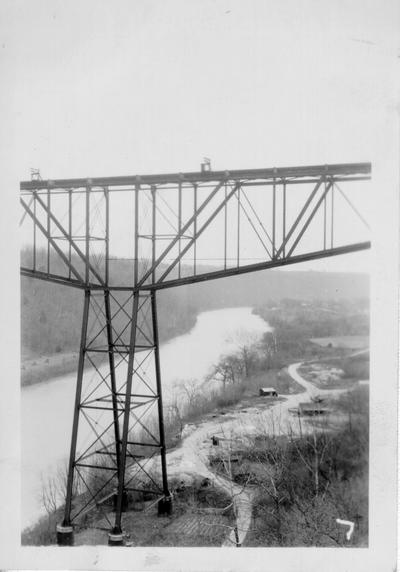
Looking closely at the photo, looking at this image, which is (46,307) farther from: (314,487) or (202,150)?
(202,150)

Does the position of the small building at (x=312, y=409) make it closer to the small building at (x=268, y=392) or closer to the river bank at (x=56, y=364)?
the small building at (x=268, y=392)

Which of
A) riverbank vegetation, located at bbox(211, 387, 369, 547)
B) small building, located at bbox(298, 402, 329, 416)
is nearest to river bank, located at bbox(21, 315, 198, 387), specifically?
small building, located at bbox(298, 402, 329, 416)

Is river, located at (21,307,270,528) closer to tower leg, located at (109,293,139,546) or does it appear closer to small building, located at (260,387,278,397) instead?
small building, located at (260,387,278,397)

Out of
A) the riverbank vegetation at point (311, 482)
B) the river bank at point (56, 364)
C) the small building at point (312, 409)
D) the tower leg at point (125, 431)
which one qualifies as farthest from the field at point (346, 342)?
the tower leg at point (125, 431)

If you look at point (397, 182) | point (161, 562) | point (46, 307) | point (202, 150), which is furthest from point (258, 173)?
point (46, 307)

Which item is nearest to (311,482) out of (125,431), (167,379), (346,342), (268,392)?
(346,342)

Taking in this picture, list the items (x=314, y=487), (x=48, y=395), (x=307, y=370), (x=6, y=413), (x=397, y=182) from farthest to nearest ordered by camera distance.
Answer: (x=307, y=370)
(x=48, y=395)
(x=314, y=487)
(x=6, y=413)
(x=397, y=182)
